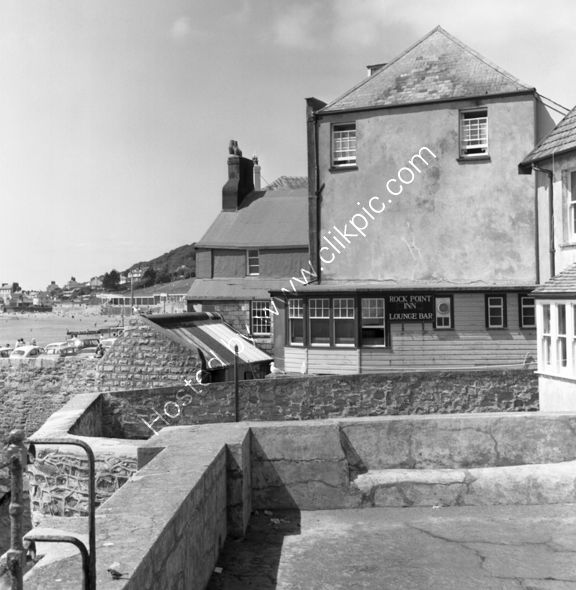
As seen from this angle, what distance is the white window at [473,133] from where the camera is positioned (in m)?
27.2

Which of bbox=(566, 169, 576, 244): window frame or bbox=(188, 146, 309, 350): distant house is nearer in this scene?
bbox=(566, 169, 576, 244): window frame

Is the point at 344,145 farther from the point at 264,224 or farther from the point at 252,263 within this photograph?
the point at 264,224

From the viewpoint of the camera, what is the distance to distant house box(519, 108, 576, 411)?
56.4ft

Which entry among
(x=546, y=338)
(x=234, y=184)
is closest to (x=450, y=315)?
(x=546, y=338)

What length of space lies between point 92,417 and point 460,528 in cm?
1069

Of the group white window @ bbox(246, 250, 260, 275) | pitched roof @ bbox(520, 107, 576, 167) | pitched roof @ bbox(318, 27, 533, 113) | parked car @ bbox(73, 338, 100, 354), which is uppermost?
pitched roof @ bbox(318, 27, 533, 113)

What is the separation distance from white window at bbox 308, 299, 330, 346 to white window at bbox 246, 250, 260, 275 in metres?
15.3

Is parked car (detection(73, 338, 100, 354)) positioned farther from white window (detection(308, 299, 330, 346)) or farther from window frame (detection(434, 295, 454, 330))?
window frame (detection(434, 295, 454, 330))

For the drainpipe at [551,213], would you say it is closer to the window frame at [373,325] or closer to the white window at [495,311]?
the white window at [495,311]

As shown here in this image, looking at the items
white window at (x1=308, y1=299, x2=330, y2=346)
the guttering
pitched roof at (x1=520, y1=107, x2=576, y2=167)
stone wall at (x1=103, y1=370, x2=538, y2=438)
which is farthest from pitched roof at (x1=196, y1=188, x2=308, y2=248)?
stone wall at (x1=103, y1=370, x2=538, y2=438)

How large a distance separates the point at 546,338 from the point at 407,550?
13372 mm

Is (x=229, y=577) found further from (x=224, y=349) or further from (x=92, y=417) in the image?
(x=224, y=349)

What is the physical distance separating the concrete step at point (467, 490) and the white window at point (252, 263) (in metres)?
34.2

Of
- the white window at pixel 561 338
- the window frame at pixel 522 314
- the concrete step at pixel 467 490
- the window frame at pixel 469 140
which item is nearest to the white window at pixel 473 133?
the window frame at pixel 469 140
